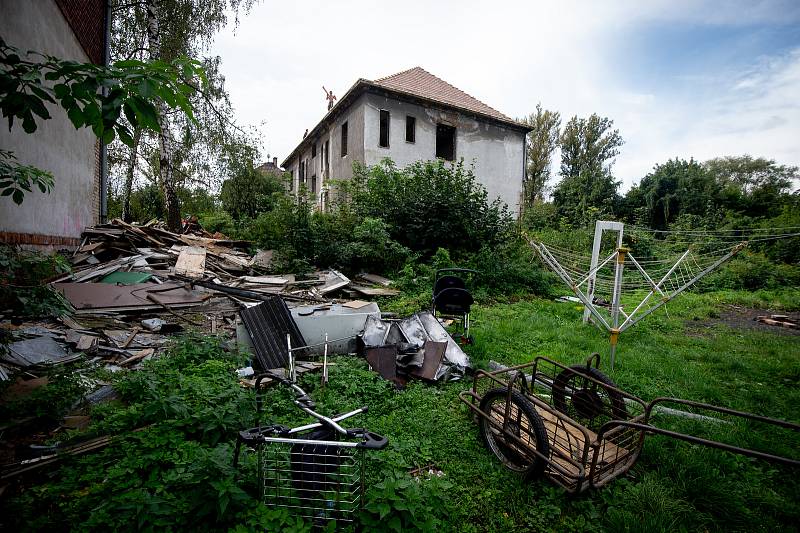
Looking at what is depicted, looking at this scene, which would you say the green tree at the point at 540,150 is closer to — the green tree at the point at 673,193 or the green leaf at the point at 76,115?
the green tree at the point at 673,193

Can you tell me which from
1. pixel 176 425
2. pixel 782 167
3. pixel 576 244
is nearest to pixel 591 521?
pixel 176 425

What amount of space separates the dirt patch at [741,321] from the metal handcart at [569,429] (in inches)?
201

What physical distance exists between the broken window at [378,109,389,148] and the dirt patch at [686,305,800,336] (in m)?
12.0

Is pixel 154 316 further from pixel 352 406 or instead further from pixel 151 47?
pixel 151 47

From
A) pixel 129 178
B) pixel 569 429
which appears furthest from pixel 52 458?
pixel 129 178

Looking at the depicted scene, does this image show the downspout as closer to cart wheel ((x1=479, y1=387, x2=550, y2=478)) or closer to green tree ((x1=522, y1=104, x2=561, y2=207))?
cart wheel ((x1=479, y1=387, x2=550, y2=478))

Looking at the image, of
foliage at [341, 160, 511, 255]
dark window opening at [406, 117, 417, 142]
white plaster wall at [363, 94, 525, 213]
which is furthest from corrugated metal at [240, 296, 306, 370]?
dark window opening at [406, 117, 417, 142]

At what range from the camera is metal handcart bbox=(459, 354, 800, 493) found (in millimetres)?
2631

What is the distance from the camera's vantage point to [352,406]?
12.3ft

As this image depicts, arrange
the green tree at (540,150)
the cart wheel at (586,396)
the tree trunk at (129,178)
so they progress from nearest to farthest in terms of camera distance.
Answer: the cart wheel at (586,396)
the tree trunk at (129,178)
the green tree at (540,150)

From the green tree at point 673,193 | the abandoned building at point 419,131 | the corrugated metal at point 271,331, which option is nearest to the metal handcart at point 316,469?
the corrugated metal at point 271,331

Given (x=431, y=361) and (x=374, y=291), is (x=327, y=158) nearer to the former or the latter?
(x=374, y=291)

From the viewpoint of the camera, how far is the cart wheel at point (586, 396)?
10.9ft

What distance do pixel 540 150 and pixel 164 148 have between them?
2896 cm
